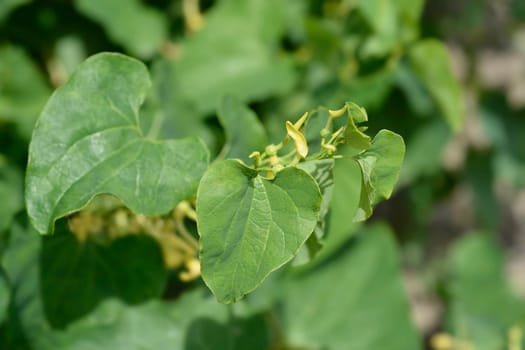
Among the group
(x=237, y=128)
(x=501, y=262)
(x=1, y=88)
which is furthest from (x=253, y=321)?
(x=501, y=262)

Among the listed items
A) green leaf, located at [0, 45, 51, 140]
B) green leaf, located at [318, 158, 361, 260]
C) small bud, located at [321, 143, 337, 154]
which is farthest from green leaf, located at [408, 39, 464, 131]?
green leaf, located at [0, 45, 51, 140]

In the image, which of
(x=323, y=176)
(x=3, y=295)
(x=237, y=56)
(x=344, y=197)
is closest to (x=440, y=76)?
(x=344, y=197)

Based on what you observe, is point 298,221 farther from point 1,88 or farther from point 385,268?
point 1,88

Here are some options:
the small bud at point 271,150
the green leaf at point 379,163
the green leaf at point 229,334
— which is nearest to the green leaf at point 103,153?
the small bud at point 271,150

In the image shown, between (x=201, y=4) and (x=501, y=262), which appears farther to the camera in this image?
(x=501, y=262)

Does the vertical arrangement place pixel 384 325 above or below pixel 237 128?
below

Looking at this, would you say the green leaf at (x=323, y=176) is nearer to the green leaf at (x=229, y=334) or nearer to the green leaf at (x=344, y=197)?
the green leaf at (x=344, y=197)

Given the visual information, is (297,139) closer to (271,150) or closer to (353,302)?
(271,150)

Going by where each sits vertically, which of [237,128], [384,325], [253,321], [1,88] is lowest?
[384,325]

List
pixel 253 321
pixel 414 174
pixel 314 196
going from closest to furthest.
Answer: pixel 314 196
pixel 253 321
pixel 414 174
